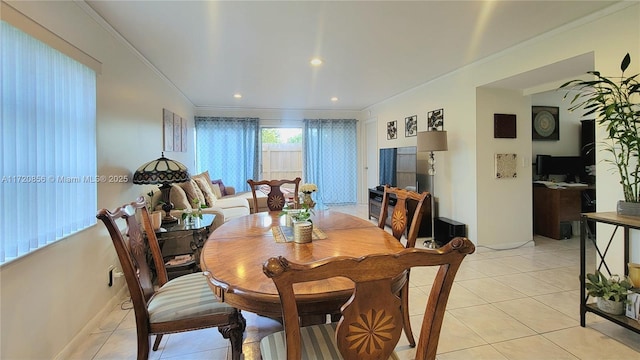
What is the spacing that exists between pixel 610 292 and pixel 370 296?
2189 millimetres

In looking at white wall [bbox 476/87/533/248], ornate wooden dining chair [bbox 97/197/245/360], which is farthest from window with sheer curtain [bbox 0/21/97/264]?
white wall [bbox 476/87/533/248]

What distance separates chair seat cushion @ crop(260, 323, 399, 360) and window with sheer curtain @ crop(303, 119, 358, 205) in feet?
19.3

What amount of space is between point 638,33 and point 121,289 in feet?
15.1

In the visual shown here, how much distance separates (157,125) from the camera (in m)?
3.80

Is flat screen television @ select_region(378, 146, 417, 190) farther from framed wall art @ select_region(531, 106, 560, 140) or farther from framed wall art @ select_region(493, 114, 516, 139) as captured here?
framed wall art @ select_region(531, 106, 560, 140)

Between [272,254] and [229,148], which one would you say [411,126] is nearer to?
[229,148]

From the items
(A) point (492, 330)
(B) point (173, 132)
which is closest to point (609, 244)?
(A) point (492, 330)

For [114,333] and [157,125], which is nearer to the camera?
[114,333]

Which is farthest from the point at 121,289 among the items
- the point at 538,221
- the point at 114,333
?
the point at 538,221

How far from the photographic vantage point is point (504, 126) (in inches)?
148

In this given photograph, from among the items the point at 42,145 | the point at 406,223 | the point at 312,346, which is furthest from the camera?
the point at 406,223

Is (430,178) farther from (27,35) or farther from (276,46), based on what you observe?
(27,35)

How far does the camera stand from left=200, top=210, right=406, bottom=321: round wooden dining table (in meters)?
1.04

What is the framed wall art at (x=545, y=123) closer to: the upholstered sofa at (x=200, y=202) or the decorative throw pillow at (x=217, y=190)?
the upholstered sofa at (x=200, y=202)
